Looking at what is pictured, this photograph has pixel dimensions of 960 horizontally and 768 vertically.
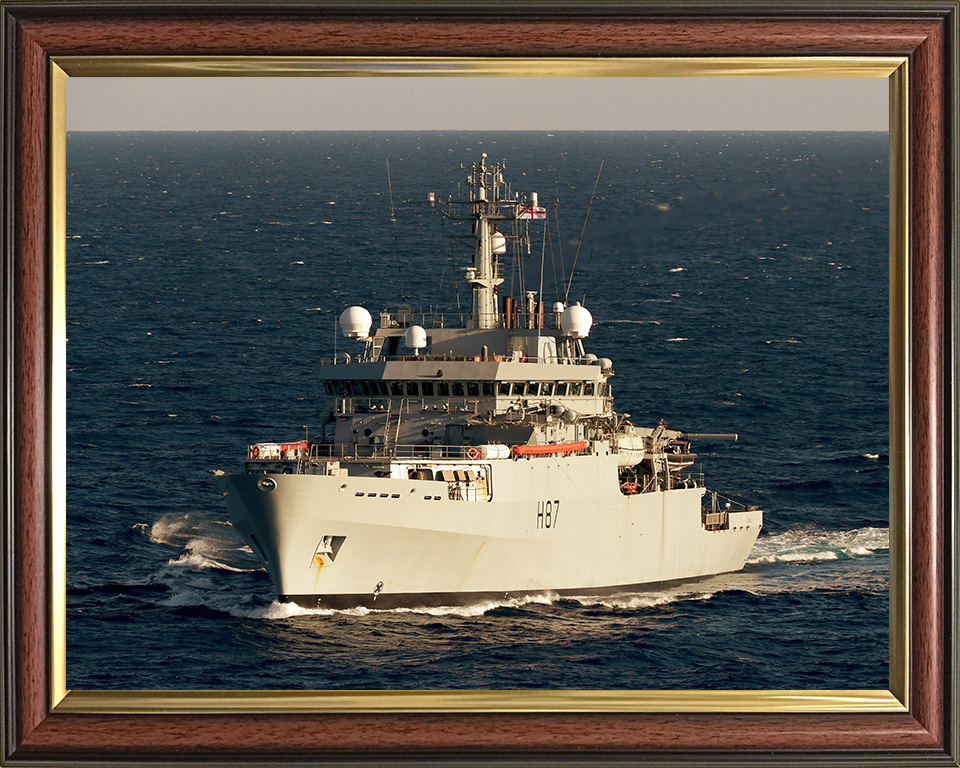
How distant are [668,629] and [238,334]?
24.0 meters

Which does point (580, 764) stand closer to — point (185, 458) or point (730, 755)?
point (730, 755)

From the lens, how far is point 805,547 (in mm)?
41156

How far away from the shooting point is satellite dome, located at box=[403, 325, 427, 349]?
38.1m

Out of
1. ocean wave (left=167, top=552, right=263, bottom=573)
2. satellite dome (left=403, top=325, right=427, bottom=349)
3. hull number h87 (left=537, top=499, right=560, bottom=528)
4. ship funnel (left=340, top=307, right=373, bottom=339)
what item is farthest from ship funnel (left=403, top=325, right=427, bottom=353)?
ocean wave (left=167, top=552, right=263, bottom=573)

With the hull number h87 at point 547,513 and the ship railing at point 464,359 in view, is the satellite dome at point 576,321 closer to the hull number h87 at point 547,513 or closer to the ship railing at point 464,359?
the ship railing at point 464,359

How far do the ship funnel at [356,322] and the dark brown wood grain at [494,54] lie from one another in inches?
987

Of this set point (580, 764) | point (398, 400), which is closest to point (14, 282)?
point (580, 764)

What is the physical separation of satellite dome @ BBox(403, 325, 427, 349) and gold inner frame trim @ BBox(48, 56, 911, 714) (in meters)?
24.7

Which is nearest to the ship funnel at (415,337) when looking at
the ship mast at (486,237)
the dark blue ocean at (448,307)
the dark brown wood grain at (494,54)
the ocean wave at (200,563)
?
the dark blue ocean at (448,307)

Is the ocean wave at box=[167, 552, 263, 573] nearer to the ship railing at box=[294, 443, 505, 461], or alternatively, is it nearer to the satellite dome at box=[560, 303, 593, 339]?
the ship railing at box=[294, 443, 505, 461]

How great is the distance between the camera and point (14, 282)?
42.5ft

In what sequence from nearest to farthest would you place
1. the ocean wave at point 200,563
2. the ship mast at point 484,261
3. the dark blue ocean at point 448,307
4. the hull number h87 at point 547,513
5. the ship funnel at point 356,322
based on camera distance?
the dark blue ocean at point 448,307 < the hull number h87 at point 547,513 < the ocean wave at point 200,563 < the ship funnel at point 356,322 < the ship mast at point 484,261

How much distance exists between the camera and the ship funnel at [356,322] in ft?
125

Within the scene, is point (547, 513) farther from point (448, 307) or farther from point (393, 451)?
point (448, 307)
